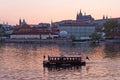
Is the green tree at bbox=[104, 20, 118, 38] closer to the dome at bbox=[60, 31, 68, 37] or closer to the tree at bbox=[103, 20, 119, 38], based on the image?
the tree at bbox=[103, 20, 119, 38]

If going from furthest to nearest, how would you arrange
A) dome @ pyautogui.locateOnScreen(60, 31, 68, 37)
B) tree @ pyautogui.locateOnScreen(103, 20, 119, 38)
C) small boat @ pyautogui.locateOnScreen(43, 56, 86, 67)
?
dome @ pyautogui.locateOnScreen(60, 31, 68, 37), tree @ pyautogui.locateOnScreen(103, 20, 119, 38), small boat @ pyautogui.locateOnScreen(43, 56, 86, 67)

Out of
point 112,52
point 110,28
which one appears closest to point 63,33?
point 110,28

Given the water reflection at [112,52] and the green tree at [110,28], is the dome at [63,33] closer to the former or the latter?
the green tree at [110,28]

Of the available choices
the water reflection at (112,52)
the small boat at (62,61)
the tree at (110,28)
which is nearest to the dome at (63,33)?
the tree at (110,28)

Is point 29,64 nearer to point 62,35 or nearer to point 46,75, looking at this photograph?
point 46,75

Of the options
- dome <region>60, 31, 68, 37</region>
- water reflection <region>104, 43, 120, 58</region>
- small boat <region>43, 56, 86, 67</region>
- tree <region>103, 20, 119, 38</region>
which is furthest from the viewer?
dome <region>60, 31, 68, 37</region>

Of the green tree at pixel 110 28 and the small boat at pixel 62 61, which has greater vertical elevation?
the green tree at pixel 110 28

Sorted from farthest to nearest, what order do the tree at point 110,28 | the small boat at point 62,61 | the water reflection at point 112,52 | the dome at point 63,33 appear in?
the dome at point 63,33
the tree at point 110,28
the water reflection at point 112,52
the small boat at point 62,61

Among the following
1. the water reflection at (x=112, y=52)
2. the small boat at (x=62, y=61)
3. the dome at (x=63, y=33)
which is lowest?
the water reflection at (x=112, y=52)

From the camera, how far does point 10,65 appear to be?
151 feet

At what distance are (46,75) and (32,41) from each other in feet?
278

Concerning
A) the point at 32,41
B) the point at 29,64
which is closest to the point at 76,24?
the point at 32,41

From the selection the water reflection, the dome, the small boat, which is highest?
the dome

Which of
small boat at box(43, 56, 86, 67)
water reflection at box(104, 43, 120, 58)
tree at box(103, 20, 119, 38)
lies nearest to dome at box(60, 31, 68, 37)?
tree at box(103, 20, 119, 38)
